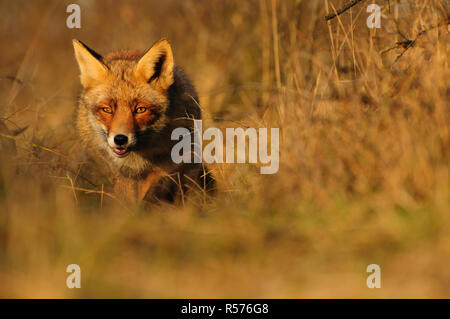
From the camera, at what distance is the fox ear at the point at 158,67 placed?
4398mm

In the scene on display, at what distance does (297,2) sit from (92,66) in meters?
2.81

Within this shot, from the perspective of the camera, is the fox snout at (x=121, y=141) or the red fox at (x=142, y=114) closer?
the fox snout at (x=121, y=141)

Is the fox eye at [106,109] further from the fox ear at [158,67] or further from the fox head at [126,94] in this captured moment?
the fox ear at [158,67]

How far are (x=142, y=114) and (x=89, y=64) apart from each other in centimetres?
73

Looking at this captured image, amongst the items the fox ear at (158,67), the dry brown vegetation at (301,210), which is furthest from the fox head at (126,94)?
the dry brown vegetation at (301,210)

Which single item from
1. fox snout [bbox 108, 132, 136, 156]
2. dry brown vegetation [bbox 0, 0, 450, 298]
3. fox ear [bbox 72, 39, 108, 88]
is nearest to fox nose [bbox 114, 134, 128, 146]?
fox snout [bbox 108, 132, 136, 156]

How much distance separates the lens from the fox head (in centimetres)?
425

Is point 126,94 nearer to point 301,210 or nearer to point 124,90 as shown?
point 124,90

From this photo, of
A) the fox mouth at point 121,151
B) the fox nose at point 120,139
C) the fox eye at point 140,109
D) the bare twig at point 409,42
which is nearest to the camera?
the bare twig at point 409,42

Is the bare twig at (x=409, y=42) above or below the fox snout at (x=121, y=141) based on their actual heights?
above

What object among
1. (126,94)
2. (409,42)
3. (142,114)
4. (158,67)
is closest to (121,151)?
(142,114)

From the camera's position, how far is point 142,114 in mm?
4312

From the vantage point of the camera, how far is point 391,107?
Result: 3.73 meters

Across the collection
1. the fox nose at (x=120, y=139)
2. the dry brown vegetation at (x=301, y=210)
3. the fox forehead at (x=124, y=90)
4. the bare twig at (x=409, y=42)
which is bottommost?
the dry brown vegetation at (x=301, y=210)
